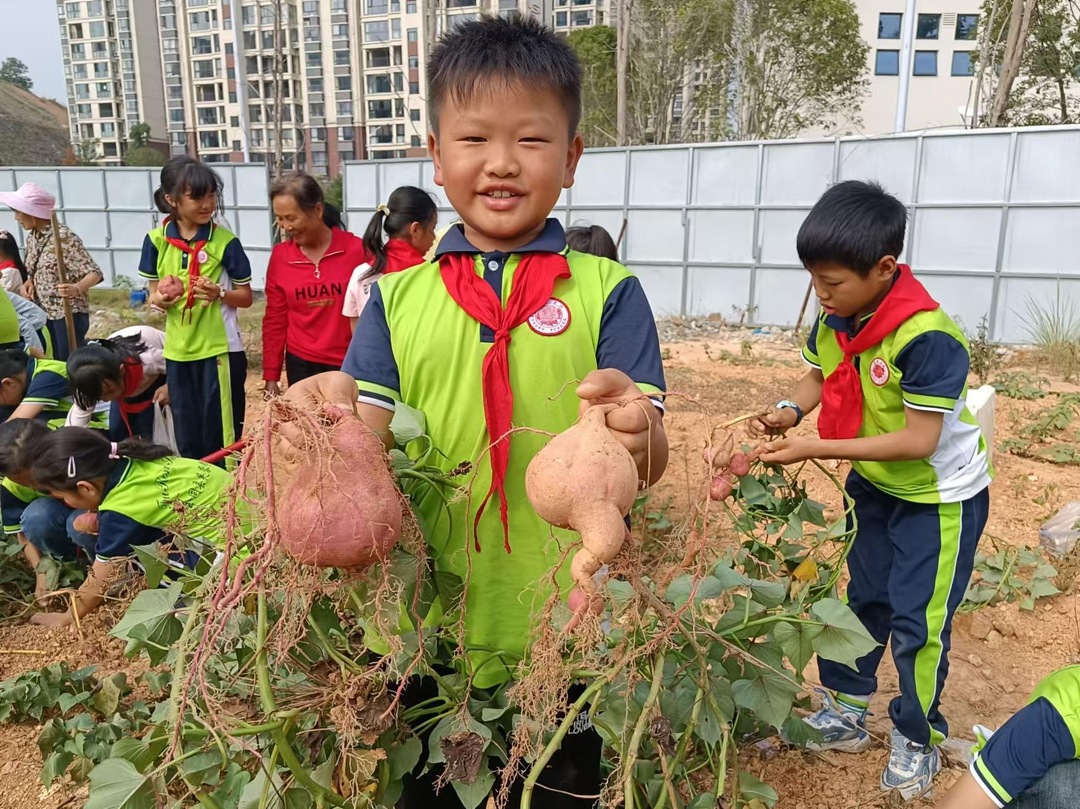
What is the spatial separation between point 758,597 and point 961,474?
94cm

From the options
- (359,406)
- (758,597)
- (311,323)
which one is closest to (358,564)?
(359,406)

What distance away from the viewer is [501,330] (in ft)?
3.85

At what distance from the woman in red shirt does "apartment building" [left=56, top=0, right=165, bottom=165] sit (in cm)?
5352

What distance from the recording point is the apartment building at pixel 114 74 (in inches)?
1954

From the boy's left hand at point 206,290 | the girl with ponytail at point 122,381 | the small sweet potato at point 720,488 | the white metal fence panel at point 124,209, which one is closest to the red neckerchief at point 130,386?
the girl with ponytail at point 122,381

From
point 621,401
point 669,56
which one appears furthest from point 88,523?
point 669,56

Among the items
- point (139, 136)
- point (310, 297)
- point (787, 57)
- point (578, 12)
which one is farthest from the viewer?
point (578, 12)

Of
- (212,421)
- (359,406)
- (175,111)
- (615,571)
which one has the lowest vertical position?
(212,421)

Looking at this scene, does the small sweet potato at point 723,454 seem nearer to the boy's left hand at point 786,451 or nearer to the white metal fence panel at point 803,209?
the boy's left hand at point 786,451

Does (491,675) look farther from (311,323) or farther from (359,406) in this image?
(311,323)

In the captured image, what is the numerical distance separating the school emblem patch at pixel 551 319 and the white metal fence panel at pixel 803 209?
903 centimetres

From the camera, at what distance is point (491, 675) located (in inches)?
50.7

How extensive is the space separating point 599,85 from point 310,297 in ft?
73.9

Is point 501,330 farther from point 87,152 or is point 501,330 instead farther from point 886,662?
point 87,152
